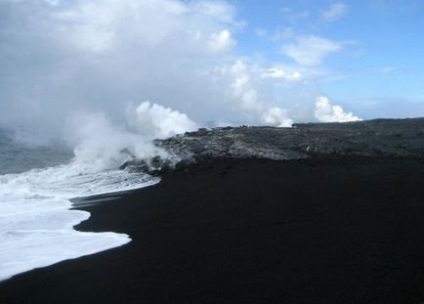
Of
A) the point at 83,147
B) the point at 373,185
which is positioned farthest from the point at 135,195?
the point at 83,147

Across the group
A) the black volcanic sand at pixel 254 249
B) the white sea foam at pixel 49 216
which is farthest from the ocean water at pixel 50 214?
the black volcanic sand at pixel 254 249

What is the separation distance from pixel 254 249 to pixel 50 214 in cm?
906

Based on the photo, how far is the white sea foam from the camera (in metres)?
12.3

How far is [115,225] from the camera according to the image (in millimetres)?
15352

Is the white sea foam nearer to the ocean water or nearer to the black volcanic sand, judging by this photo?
the ocean water

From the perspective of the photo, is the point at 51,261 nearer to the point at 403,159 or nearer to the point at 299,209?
the point at 299,209

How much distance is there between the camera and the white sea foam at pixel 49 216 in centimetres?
1232

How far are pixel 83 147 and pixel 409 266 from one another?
27535mm

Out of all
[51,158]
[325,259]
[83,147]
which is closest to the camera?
[325,259]

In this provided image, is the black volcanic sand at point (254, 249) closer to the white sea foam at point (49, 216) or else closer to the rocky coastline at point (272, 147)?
the white sea foam at point (49, 216)

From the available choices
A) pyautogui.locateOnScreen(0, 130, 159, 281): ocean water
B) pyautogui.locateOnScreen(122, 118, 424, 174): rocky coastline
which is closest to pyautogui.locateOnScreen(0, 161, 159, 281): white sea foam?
pyautogui.locateOnScreen(0, 130, 159, 281): ocean water

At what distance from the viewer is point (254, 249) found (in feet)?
38.9

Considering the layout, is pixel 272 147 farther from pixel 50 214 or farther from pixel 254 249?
pixel 254 249

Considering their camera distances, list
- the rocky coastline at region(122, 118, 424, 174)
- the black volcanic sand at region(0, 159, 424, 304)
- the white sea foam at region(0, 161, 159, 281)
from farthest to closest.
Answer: the rocky coastline at region(122, 118, 424, 174) < the white sea foam at region(0, 161, 159, 281) < the black volcanic sand at region(0, 159, 424, 304)
